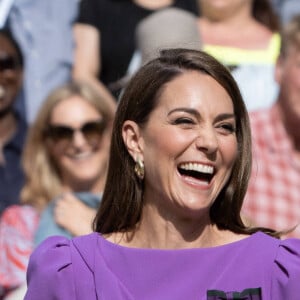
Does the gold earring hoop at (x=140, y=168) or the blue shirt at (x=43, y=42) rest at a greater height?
the blue shirt at (x=43, y=42)

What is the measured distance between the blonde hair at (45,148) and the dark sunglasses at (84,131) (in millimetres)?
53

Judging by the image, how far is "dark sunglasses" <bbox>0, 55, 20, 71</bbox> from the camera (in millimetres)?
5770

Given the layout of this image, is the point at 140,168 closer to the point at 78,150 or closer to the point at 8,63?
the point at 78,150

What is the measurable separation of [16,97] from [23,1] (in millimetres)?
623

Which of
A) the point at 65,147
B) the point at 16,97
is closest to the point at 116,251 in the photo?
the point at 65,147

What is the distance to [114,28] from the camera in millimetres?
5852

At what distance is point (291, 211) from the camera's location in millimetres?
4867

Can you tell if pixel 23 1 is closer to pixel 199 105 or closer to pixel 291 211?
pixel 291 211

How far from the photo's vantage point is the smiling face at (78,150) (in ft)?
16.8

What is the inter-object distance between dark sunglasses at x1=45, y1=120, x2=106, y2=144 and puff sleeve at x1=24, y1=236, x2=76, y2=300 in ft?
6.66

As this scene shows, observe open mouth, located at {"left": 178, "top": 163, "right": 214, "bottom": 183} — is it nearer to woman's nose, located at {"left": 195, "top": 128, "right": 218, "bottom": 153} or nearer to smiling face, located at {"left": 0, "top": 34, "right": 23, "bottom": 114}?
woman's nose, located at {"left": 195, "top": 128, "right": 218, "bottom": 153}

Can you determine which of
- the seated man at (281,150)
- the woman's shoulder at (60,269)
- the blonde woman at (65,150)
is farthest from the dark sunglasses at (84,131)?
the woman's shoulder at (60,269)

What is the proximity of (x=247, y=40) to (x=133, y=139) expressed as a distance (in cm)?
280

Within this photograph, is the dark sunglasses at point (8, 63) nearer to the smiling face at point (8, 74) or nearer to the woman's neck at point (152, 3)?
the smiling face at point (8, 74)
